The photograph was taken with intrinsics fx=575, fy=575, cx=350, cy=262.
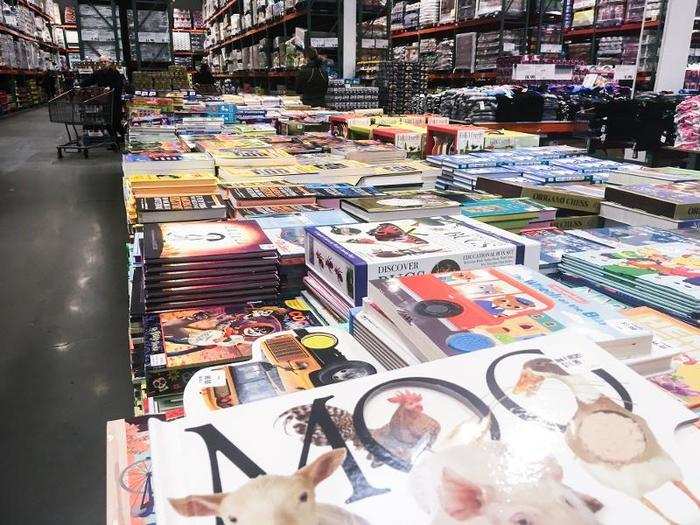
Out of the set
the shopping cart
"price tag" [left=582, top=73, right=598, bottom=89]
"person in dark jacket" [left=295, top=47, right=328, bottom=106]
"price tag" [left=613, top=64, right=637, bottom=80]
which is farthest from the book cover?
the shopping cart

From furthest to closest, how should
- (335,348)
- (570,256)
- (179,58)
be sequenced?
(179,58) → (570,256) → (335,348)

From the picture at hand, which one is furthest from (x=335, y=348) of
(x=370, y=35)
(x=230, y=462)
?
(x=370, y=35)

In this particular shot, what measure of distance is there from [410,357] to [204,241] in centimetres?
71

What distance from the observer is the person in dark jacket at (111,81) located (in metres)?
8.70

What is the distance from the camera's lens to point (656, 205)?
5.86 feet

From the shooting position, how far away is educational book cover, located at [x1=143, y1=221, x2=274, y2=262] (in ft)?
4.17

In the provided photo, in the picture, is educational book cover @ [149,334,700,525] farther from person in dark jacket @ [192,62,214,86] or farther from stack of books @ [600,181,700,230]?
person in dark jacket @ [192,62,214,86]

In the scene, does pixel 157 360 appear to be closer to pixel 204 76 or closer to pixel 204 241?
pixel 204 241

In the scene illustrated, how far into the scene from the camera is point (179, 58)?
1820cm

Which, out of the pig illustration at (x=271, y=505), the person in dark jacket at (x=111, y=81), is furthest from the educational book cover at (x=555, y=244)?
the person in dark jacket at (x=111, y=81)

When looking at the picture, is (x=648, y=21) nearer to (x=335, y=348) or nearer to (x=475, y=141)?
(x=475, y=141)

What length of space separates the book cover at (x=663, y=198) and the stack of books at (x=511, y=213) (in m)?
0.30

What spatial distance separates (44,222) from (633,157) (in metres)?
4.76

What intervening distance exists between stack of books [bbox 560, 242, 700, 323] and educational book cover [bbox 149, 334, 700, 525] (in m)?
0.53
